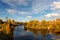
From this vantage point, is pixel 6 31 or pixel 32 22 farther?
pixel 32 22

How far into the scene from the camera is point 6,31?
635 inches

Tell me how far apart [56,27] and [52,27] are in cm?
251

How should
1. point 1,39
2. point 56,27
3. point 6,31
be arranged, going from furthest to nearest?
point 56,27 → point 6,31 → point 1,39

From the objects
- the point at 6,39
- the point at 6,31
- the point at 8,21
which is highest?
the point at 8,21

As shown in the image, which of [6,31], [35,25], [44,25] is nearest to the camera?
[6,31]

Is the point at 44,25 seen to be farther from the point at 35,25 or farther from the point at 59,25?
the point at 59,25

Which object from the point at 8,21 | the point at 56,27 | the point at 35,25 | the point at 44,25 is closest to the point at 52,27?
the point at 56,27

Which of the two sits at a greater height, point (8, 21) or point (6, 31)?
point (8, 21)

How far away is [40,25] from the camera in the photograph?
40.2 metres

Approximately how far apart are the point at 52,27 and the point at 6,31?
2039cm

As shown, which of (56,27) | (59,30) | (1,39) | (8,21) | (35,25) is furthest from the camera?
(35,25)

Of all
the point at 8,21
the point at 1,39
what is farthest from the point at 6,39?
the point at 8,21

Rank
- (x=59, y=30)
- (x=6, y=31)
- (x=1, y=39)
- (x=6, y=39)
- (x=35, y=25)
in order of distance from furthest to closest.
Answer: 1. (x=35, y=25)
2. (x=59, y=30)
3. (x=6, y=31)
4. (x=6, y=39)
5. (x=1, y=39)

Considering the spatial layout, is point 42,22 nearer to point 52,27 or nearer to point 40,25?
point 40,25
